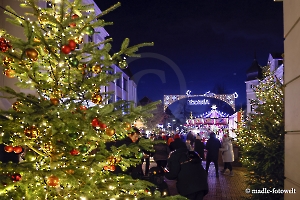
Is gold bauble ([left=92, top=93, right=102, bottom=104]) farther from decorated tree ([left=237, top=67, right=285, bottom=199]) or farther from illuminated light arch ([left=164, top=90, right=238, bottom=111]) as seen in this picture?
illuminated light arch ([left=164, top=90, right=238, bottom=111])

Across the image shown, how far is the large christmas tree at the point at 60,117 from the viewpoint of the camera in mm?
3400

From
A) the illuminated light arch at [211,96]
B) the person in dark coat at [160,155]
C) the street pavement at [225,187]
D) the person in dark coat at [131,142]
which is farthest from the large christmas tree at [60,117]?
the illuminated light arch at [211,96]

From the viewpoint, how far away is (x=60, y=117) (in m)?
3.45

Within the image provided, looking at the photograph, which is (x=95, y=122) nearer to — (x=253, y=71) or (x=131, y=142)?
(x=131, y=142)

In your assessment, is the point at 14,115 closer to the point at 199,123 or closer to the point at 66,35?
the point at 66,35

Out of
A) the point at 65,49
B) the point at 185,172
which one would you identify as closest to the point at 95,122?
the point at 65,49

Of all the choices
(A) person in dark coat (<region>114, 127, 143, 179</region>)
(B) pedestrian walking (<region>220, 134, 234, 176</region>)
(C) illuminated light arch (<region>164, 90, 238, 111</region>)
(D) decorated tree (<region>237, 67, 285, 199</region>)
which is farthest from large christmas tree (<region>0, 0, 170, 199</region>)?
(C) illuminated light arch (<region>164, 90, 238, 111</region>)

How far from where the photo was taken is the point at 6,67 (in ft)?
12.1

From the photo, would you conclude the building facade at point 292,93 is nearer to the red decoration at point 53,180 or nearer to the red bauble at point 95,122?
the red bauble at point 95,122

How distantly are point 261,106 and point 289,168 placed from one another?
151 inches

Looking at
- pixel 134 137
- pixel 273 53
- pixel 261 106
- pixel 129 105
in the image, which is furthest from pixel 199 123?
pixel 129 105

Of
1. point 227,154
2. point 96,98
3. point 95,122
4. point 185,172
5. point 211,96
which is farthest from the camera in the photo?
point 211,96

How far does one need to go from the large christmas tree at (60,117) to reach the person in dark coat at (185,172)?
1.54m

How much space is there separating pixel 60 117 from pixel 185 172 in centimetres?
299
